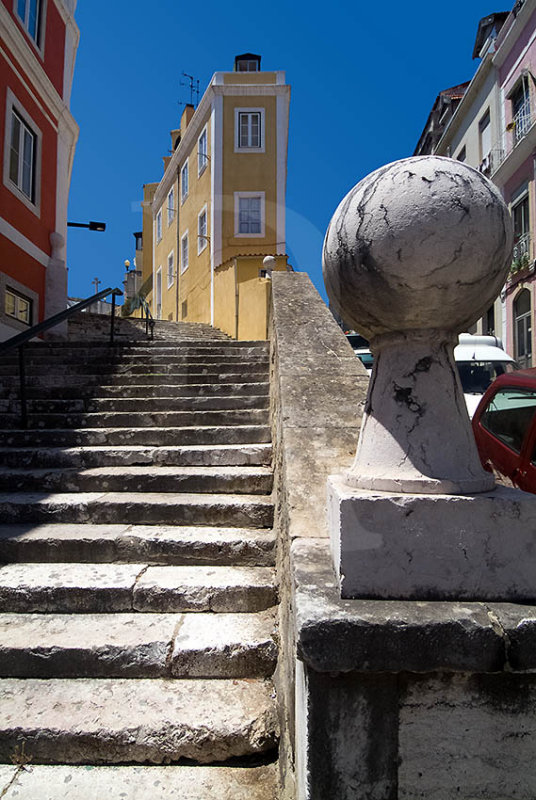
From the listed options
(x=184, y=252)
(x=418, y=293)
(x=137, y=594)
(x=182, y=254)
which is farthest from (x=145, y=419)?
(x=182, y=254)

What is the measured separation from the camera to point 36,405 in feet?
16.4

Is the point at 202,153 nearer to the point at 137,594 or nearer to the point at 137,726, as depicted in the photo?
the point at 137,594

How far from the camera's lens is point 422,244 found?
134 cm

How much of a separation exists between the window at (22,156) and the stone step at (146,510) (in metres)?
8.05

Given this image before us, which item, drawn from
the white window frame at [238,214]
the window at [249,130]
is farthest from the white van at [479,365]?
the window at [249,130]

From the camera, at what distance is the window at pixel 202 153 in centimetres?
1947

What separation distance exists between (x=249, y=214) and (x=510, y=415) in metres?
15.8

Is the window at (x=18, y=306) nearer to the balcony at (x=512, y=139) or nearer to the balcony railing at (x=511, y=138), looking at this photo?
the balcony at (x=512, y=139)

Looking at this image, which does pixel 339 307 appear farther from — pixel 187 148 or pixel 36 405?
pixel 187 148

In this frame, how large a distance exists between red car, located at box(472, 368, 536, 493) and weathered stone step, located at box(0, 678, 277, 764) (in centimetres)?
244

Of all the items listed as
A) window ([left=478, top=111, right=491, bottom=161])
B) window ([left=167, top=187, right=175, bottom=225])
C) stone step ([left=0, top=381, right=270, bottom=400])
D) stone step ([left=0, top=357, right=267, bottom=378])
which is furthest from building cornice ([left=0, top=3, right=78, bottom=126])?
window ([left=478, top=111, right=491, bottom=161])

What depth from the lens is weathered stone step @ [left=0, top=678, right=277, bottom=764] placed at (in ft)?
6.53

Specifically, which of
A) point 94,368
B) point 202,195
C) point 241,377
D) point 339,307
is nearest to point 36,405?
point 94,368

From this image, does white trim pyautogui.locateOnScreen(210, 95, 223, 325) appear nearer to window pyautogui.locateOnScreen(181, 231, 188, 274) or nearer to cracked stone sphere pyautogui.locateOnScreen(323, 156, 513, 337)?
window pyautogui.locateOnScreen(181, 231, 188, 274)
